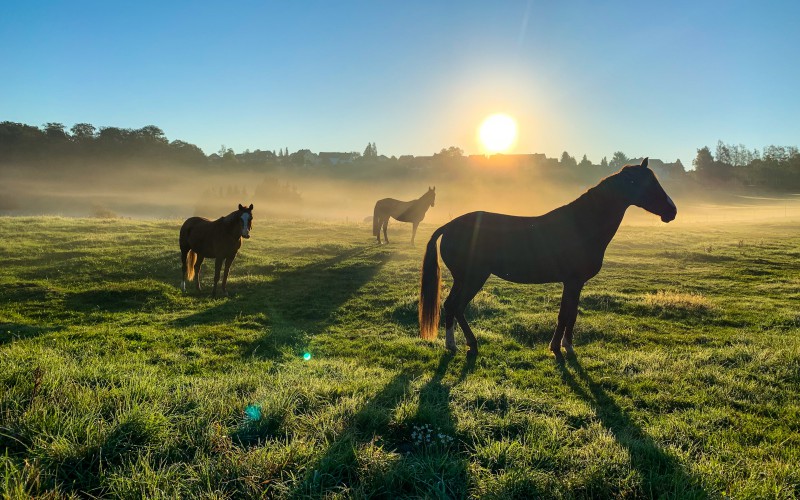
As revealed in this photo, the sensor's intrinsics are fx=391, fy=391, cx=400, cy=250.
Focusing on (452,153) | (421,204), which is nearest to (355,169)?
(452,153)

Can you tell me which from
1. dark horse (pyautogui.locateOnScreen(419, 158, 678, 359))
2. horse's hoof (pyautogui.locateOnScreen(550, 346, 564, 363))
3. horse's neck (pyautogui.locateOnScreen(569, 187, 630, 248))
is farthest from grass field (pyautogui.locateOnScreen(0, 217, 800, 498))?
horse's neck (pyautogui.locateOnScreen(569, 187, 630, 248))

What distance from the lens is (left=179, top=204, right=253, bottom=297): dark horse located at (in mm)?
11961

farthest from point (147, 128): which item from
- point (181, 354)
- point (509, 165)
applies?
point (181, 354)

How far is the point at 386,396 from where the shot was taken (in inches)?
176

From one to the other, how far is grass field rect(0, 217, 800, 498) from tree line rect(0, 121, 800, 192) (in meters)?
120

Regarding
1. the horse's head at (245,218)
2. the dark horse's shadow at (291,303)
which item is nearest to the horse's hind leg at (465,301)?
the dark horse's shadow at (291,303)

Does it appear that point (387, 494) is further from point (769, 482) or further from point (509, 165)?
point (509, 165)

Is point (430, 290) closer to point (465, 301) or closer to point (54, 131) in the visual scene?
point (465, 301)

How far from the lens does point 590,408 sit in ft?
15.4

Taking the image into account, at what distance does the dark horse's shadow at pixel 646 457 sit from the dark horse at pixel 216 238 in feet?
33.3

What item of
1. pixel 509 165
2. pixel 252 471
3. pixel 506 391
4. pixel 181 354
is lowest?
pixel 181 354

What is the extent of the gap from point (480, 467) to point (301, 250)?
18714mm

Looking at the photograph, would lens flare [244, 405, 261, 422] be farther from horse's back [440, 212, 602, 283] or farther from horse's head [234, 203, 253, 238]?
horse's head [234, 203, 253, 238]

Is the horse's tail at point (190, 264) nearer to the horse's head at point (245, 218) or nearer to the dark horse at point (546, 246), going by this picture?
the horse's head at point (245, 218)
